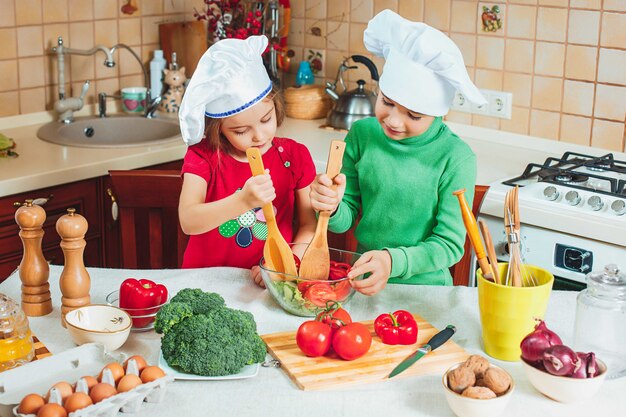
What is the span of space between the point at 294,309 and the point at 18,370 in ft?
1.60

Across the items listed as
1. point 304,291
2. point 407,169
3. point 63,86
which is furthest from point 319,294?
point 63,86

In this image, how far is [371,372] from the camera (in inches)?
52.5

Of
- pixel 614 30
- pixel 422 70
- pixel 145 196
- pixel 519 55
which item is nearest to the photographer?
pixel 422 70

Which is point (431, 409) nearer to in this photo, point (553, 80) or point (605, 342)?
point (605, 342)

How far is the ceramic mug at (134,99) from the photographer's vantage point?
3199 mm

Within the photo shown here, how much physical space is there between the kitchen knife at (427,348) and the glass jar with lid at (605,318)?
0.67 ft

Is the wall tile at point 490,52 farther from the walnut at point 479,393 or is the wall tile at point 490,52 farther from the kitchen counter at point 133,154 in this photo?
the walnut at point 479,393

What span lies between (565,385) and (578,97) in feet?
5.24

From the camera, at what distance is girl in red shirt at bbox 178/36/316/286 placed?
167 cm

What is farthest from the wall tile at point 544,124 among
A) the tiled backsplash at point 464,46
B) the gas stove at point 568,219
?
the gas stove at point 568,219

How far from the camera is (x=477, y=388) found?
1199 mm

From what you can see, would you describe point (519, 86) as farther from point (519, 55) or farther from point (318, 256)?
point (318, 256)

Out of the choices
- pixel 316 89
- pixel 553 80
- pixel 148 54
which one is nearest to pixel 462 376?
pixel 553 80

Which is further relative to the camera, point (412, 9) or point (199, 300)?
point (412, 9)
